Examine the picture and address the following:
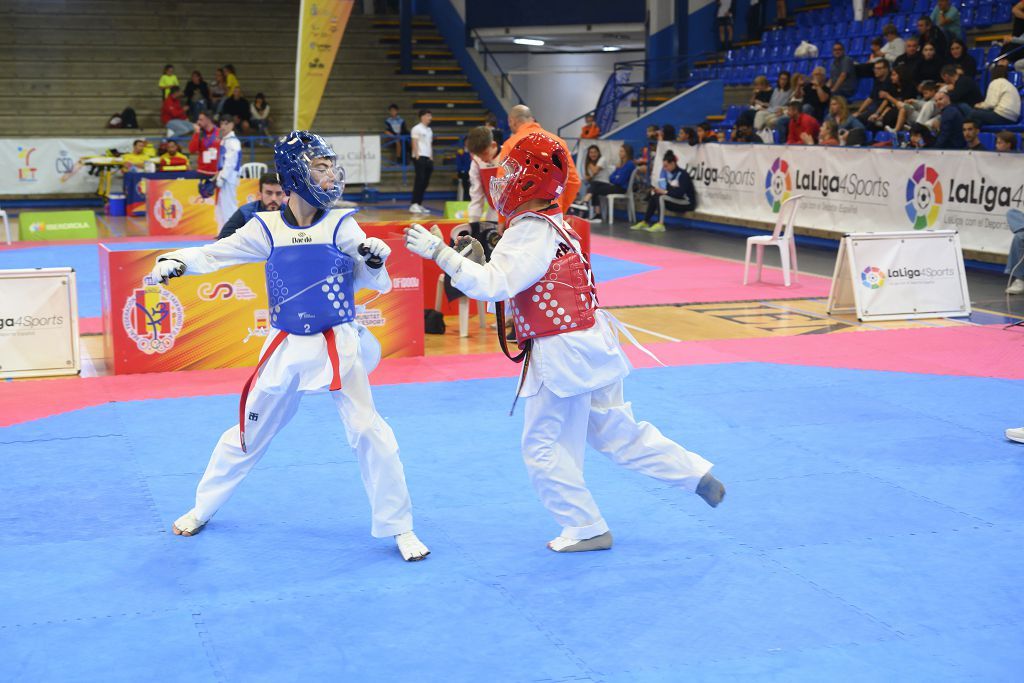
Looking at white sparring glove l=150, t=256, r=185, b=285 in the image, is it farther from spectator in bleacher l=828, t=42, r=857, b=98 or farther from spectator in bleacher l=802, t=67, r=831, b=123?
spectator in bleacher l=828, t=42, r=857, b=98

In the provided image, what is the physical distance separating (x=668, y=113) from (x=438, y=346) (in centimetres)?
1565

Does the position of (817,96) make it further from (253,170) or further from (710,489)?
(710,489)

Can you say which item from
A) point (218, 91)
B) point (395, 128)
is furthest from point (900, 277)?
point (218, 91)

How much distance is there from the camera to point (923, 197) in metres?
15.1

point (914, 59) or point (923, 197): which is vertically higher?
point (914, 59)

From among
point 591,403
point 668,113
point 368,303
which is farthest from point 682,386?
point 668,113

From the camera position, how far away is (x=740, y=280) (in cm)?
1368

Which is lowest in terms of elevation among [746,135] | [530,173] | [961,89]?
[530,173]

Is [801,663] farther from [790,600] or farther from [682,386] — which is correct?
[682,386]

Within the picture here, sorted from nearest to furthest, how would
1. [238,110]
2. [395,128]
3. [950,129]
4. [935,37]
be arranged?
[950,129] → [935,37] → [238,110] → [395,128]

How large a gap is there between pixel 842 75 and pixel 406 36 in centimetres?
1422

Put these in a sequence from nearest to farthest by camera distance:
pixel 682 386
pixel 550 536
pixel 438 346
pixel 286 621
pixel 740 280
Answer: pixel 286 621, pixel 550 536, pixel 682 386, pixel 438 346, pixel 740 280

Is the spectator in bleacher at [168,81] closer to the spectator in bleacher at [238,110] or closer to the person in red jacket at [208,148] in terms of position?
the spectator in bleacher at [238,110]

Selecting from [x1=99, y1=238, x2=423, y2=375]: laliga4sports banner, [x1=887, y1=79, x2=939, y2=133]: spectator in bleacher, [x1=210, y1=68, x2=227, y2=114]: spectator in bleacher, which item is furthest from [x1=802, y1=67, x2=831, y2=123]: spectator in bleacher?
[x1=210, y1=68, x2=227, y2=114]: spectator in bleacher
